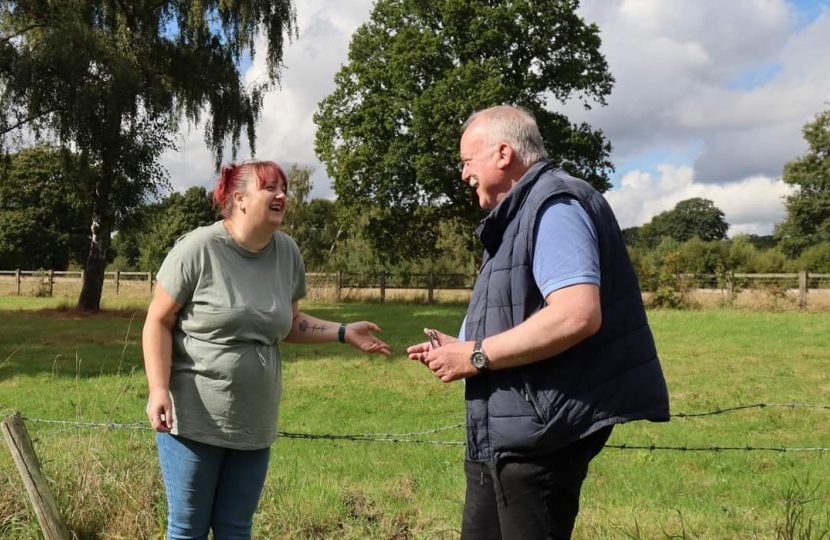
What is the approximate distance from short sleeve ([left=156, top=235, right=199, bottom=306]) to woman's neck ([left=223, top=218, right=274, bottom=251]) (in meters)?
0.19

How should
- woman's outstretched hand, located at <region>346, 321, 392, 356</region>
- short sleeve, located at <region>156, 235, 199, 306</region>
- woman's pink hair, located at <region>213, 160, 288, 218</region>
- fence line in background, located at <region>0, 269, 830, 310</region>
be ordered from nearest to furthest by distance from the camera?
short sleeve, located at <region>156, 235, 199, 306</region> → woman's pink hair, located at <region>213, 160, 288, 218</region> → woman's outstretched hand, located at <region>346, 321, 392, 356</region> → fence line in background, located at <region>0, 269, 830, 310</region>

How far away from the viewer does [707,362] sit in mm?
13633

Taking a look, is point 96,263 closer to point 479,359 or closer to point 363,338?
point 363,338

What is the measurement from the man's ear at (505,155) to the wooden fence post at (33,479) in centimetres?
272

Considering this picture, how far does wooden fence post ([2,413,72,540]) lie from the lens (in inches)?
135

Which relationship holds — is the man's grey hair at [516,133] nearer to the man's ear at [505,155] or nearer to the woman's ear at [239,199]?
the man's ear at [505,155]

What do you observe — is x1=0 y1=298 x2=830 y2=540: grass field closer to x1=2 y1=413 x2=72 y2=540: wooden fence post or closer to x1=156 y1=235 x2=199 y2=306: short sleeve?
x1=2 y1=413 x2=72 y2=540: wooden fence post

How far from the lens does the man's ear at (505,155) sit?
2.29m

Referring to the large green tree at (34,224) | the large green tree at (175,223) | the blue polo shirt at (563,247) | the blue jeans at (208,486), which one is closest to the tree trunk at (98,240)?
the blue jeans at (208,486)

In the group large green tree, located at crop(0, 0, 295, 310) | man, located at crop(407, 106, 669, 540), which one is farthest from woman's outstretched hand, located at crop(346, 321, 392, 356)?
large green tree, located at crop(0, 0, 295, 310)

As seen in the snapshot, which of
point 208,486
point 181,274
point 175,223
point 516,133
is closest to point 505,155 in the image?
point 516,133

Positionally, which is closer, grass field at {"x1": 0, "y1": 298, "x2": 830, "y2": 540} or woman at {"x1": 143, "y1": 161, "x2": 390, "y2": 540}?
woman at {"x1": 143, "y1": 161, "x2": 390, "y2": 540}

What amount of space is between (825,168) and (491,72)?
1151 inches

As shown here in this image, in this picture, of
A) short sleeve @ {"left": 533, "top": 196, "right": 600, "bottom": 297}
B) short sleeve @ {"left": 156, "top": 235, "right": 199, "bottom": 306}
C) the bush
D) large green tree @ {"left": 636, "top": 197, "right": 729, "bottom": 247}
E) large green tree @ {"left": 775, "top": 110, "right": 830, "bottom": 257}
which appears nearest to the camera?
short sleeve @ {"left": 533, "top": 196, "right": 600, "bottom": 297}
